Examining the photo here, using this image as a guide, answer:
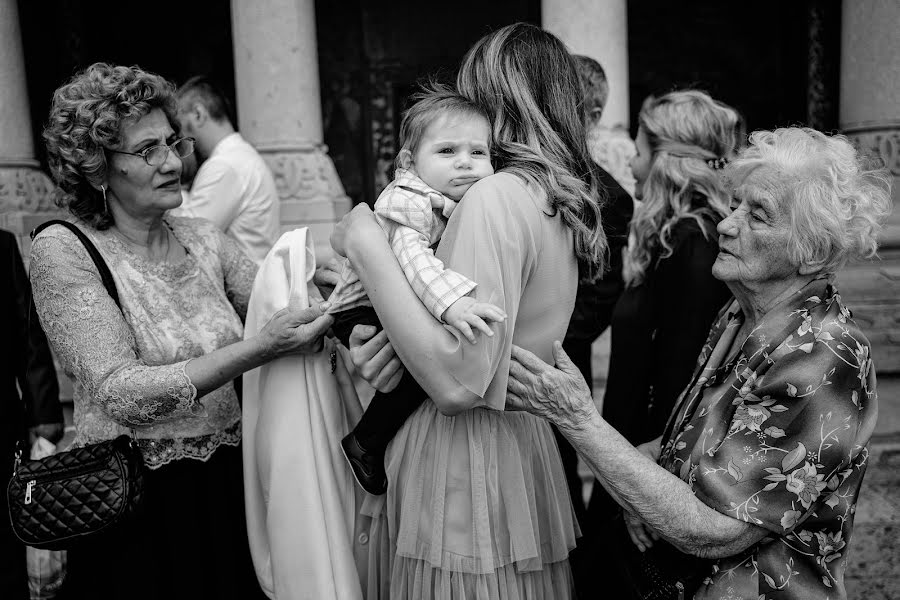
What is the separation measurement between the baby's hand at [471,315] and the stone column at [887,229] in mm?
2965

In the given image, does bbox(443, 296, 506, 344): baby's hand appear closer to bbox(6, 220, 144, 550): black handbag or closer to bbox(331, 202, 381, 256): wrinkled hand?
bbox(331, 202, 381, 256): wrinkled hand

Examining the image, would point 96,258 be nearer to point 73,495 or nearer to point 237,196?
point 73,495

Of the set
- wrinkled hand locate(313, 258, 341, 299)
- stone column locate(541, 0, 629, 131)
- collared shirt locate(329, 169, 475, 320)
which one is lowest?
wrinkled hand locate(313, 258, 341, 299)

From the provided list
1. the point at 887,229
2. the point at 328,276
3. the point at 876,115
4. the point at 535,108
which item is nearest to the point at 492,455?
A: the point at 328,276

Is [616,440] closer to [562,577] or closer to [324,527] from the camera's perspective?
[562,577]

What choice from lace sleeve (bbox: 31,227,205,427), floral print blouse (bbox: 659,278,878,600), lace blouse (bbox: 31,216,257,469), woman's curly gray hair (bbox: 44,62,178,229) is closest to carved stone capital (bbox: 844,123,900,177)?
floral print blouse (bbox: 659,278,878,600)

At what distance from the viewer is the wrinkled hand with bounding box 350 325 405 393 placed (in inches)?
75.7

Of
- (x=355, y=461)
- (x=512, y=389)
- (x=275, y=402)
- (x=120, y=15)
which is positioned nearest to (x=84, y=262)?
(x=275, y=402)

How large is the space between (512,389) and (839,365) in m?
0.77

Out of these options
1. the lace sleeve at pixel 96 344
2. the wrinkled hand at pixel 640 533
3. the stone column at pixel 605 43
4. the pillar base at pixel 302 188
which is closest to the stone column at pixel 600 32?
the stone column at pixel 605 43

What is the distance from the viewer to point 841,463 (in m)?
1.72

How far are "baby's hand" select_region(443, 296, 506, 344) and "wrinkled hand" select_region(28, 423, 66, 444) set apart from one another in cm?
217

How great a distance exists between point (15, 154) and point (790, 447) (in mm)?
5189

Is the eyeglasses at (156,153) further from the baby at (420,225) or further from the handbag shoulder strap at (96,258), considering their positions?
the baby at (420,225)
